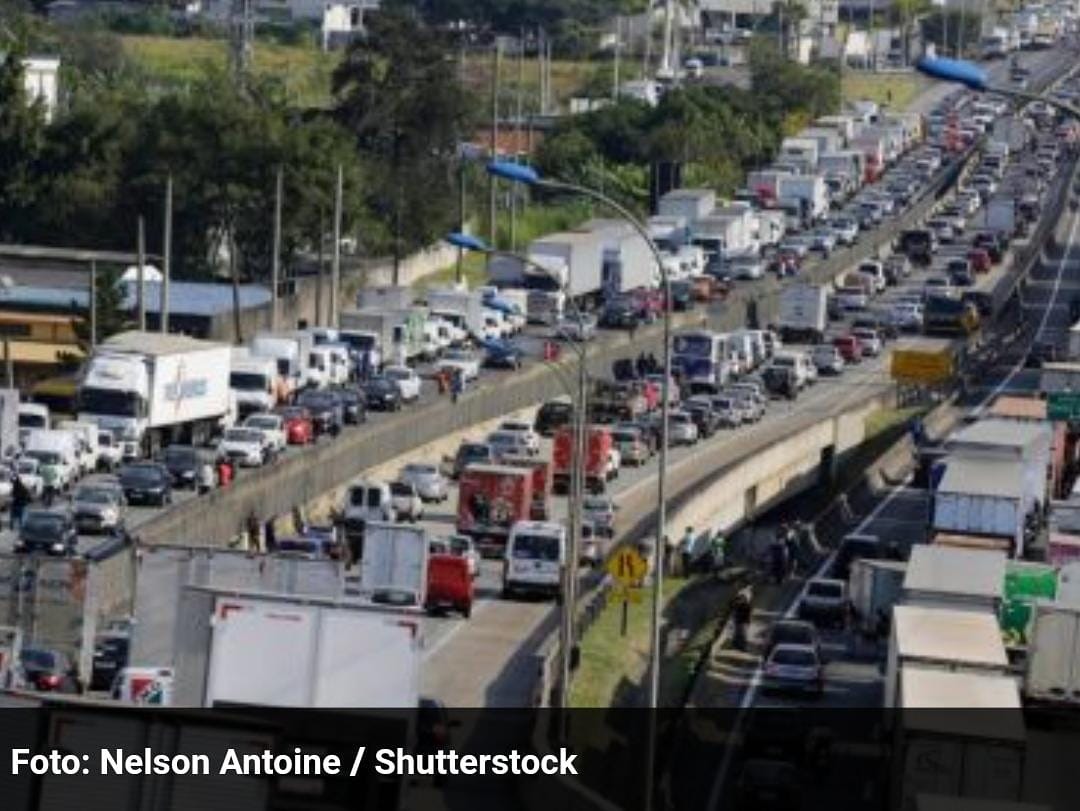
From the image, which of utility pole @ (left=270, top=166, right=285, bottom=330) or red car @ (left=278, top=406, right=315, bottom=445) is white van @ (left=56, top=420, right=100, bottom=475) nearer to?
red car @ (left=278, top=406, right=315, bottom=445)

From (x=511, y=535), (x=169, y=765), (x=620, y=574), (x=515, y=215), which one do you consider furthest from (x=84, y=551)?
(x=515, y=215)

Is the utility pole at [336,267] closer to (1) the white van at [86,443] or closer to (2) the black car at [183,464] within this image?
(1) the white van at [86,443]

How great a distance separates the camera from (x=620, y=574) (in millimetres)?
46812

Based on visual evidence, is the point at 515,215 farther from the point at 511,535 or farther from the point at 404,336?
the point at 511,535

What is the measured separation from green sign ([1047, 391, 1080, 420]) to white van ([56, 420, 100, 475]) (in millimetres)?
19200

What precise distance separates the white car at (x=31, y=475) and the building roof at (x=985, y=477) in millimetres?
11799

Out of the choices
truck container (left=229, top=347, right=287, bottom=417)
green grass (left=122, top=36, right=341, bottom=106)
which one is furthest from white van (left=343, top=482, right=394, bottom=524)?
green grass (left=122, top=36, right=341, bottom=106)

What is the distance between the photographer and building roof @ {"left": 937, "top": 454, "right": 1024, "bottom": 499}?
65.9 m

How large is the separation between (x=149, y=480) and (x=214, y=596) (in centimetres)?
3004

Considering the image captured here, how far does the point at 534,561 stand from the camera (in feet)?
199

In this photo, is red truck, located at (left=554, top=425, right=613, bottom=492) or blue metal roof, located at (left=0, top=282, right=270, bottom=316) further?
blue metal roof, located at (left=0, top=282, right=270, bottom=316)

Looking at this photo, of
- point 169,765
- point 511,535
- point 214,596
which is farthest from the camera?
point 511,535

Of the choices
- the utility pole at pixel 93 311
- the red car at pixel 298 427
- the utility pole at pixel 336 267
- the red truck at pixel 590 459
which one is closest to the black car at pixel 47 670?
the red truck at pixel 590 459

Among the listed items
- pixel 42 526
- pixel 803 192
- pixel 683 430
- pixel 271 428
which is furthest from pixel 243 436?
pixel 803 192
